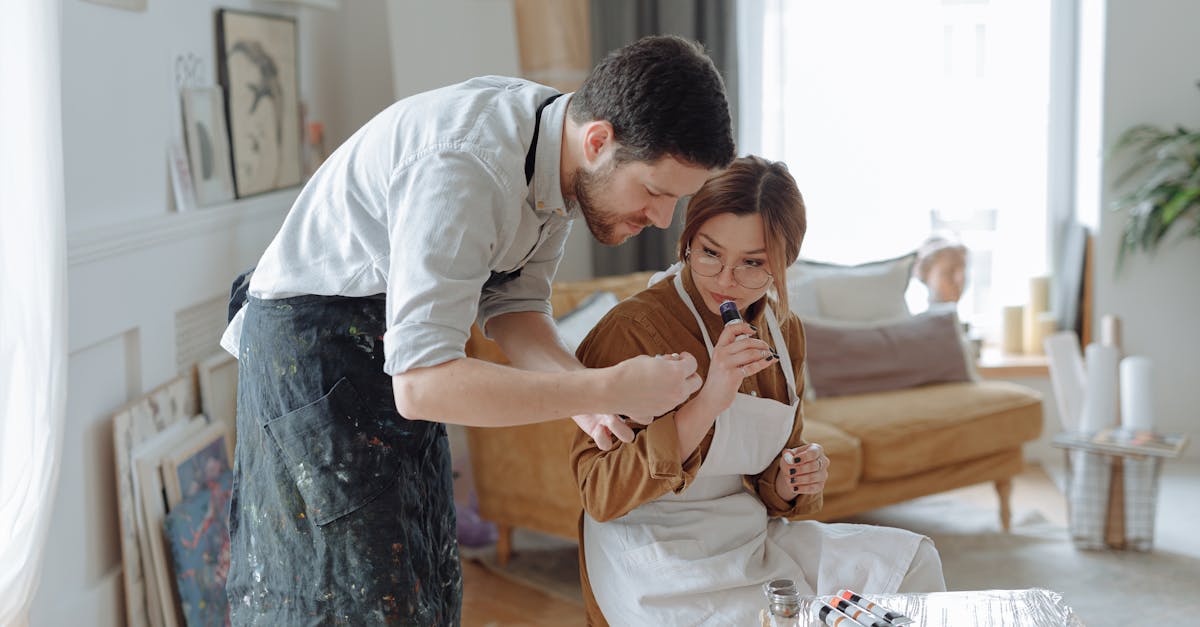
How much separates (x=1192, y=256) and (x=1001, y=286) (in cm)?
71

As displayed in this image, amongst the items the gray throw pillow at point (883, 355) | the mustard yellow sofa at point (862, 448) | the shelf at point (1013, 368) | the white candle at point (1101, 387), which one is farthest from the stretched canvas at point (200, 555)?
the shelf at point (1013, 368)

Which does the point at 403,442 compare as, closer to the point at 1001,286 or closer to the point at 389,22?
the point at 389,22

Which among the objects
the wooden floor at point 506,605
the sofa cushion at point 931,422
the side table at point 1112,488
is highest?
the sofa cushion at point 931,422

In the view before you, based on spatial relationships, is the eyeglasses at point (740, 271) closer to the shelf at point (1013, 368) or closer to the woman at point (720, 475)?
the woman at point (720, 475)

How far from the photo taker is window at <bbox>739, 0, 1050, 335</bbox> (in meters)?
4.55

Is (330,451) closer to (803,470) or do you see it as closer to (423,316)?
(423,316)

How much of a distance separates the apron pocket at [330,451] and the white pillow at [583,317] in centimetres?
156

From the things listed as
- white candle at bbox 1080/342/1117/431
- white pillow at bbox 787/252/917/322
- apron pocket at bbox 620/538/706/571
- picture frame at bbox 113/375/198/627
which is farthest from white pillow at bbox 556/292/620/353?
white candle at bbox 1080/342/1117/431

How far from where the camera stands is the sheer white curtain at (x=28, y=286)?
1.80 metres

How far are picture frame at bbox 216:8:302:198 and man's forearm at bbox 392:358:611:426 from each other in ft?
6.77

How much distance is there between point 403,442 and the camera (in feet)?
5.08

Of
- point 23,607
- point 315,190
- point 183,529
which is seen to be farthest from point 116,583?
point 315,190

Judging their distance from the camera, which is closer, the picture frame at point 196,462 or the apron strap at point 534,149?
the apron strap at point 534,149

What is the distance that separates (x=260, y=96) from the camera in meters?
3.29
